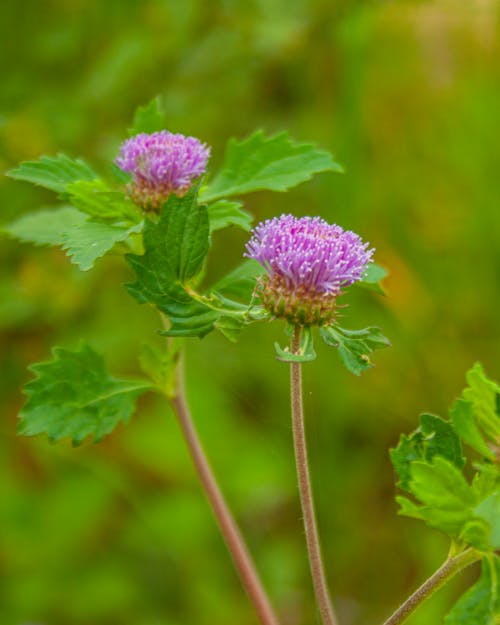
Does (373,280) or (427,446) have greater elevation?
(373,280)

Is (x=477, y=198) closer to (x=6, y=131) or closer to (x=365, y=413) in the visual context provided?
(x=365, y=413)

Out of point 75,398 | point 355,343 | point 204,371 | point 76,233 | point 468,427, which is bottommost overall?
point 468,427

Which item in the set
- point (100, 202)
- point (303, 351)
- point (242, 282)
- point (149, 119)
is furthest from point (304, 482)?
point (149, 119)

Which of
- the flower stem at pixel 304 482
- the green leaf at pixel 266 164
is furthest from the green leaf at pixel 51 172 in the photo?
the flower stem at pixel 304 482

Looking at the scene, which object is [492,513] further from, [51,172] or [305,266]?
[51,172]

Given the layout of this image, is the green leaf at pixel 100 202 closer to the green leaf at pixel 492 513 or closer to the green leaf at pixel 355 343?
the green leaf at pixel 355 343

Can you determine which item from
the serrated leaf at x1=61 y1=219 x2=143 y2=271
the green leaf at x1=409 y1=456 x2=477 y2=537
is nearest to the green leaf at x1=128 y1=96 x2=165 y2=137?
the serrated leaf at x1=61 y1=219 x2=143 y2=271

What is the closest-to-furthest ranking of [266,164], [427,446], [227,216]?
1. [427,446]
2. [227,216]
3. [266,164]
